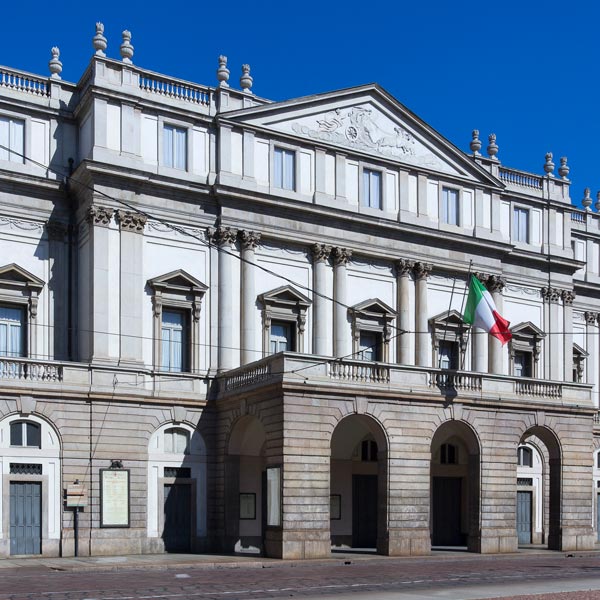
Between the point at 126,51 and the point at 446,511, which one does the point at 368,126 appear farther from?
the point at 446,511

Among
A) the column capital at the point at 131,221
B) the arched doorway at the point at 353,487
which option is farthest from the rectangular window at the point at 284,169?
the arched doorway at the point at 353,487

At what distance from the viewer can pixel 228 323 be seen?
4309 centimetres

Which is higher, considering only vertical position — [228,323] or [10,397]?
[228,323]

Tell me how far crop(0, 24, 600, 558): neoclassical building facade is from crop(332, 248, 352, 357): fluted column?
94 millimetres

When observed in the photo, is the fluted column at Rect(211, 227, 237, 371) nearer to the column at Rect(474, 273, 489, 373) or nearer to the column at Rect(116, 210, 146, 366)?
the column at Rect(116, 210, 146, 366)

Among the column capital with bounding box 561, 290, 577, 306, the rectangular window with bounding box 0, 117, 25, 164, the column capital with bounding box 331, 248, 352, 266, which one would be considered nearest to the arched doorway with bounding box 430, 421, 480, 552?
the column capital with bounding box 331, 248, 352, 266

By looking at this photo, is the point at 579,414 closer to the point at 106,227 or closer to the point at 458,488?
the point at 458,488

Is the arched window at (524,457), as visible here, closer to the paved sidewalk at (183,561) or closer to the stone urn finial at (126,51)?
the paved sidewalk at (183,561)

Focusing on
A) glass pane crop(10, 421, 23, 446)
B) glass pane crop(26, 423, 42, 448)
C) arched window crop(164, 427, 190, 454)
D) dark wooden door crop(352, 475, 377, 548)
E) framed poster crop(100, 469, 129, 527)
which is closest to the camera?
glass pane crop(10, 421, 23, 446)

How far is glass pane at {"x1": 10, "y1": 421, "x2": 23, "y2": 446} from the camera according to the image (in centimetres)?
3800

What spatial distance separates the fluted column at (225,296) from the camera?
42.9 metres

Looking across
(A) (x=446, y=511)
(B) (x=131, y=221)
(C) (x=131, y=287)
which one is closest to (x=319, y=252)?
(B) (x=131, y=221)

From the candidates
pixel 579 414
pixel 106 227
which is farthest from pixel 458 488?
pixel 106 227

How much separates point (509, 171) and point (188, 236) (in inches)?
740
